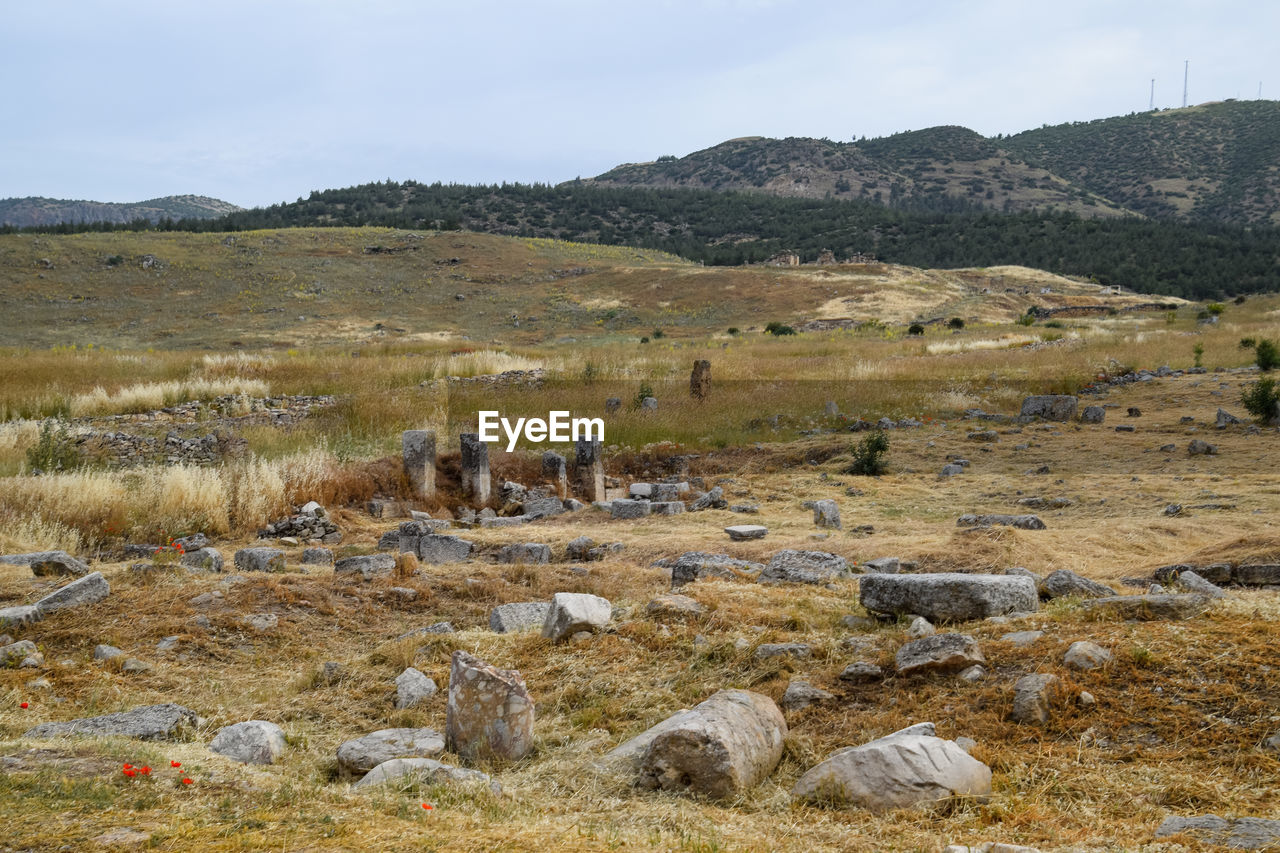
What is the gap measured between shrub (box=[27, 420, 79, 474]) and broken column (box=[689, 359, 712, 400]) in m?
12.1

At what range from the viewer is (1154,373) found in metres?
23.1

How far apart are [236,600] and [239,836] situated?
4.47 meters

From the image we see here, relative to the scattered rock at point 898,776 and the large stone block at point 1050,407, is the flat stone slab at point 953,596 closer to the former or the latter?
the scattered rock at point 898,776

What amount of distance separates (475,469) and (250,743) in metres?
9.16

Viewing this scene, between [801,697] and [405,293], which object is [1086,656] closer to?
[801,697]

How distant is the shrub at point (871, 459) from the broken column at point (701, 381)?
609 centimetres

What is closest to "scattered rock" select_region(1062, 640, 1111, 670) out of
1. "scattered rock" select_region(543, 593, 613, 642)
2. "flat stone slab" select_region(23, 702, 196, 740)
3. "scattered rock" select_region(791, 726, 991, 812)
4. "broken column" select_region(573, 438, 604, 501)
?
"scattered rock" select_region(791, 726, 991, 812)

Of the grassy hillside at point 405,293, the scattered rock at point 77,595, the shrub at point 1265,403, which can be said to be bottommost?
the scattered rock at point 77,595

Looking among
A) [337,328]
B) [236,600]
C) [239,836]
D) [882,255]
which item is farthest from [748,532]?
[882,255]

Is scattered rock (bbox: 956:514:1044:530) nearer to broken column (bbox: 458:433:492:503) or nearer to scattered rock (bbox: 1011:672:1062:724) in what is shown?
scattered rock (bbox: 1011:672:1062:724)

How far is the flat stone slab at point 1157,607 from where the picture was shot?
4980 millimetres

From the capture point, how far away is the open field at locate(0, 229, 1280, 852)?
349cm

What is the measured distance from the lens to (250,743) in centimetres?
451

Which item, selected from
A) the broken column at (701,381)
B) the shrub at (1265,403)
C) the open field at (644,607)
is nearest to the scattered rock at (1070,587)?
the open field at (644,607)
